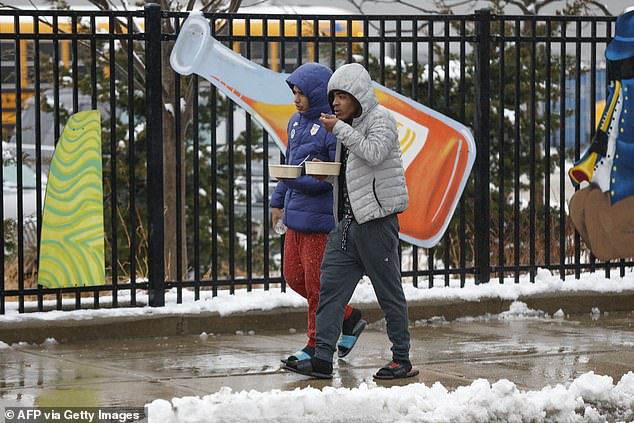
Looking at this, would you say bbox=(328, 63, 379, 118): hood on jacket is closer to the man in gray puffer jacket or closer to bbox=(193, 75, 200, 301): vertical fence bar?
the man in gray puffer jacket

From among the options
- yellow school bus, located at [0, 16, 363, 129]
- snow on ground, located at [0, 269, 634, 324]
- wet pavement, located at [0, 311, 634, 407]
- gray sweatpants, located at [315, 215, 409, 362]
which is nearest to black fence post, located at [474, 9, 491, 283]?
snow on ground, located at [0, 269, 634, 324]

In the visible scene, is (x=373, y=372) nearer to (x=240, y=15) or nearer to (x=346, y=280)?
(x=346, y=280)

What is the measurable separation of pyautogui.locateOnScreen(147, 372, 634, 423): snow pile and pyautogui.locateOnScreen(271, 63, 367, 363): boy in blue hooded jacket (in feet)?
4.34

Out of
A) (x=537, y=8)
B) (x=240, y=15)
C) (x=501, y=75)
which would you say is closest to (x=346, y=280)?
(x=240, y=15)

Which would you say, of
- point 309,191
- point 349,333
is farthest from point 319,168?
point 349,333

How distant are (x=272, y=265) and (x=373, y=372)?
24.7 ft

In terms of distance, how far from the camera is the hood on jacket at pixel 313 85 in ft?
24.0

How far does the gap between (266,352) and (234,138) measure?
23.1 ft

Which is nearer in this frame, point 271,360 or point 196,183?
point 271,360

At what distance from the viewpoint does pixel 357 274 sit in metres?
7.16

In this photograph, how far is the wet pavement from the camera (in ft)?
22.5

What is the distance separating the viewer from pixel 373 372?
737 cm

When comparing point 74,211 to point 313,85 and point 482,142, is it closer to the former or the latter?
point 313,85

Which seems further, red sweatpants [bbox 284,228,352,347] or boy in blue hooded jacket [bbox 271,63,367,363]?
red sweatpants [bbox 284,228,352,347]
